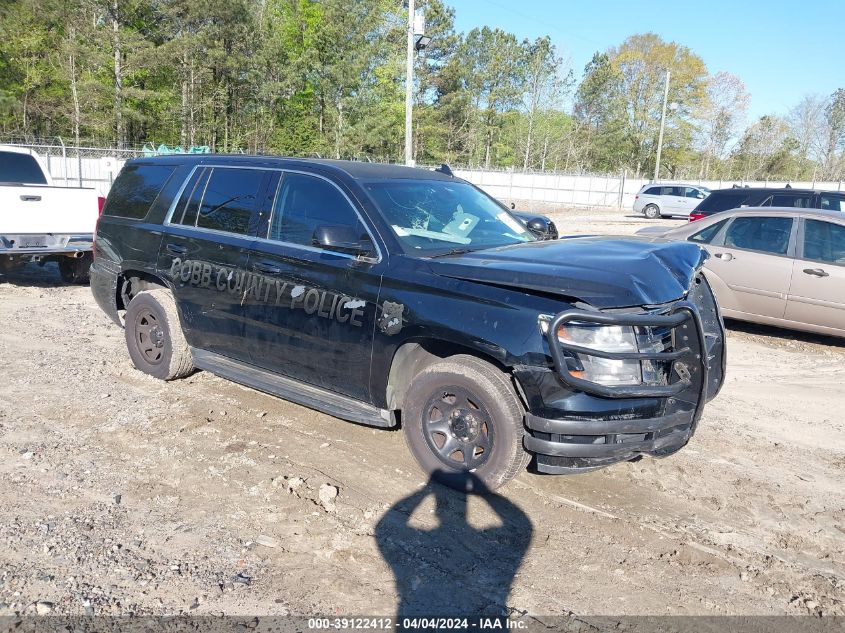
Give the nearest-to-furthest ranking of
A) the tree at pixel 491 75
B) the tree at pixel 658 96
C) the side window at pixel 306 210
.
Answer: the side window at pixel 306 210 < the tree at pixel 491 75 < the tree at pixel 658 96

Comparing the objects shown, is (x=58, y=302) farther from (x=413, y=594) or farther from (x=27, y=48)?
(x=27, y=48)

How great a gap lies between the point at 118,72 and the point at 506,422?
4554 centimetres

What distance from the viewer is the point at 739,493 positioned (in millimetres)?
4152

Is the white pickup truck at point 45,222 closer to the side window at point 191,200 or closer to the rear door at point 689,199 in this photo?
the side window at point 191,200

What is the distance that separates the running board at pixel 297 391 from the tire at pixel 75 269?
20.3 ft

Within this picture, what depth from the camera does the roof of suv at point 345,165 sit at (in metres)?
4.75

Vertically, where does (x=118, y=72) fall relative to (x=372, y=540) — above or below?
above

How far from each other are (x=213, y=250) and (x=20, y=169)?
7610 mm

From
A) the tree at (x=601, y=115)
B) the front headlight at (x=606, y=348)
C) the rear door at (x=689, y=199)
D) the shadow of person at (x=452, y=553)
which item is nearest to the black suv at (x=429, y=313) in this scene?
the front headlight at (x=606, y=348)

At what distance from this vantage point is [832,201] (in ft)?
41.5

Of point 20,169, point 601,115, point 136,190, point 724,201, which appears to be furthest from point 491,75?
point 136,190

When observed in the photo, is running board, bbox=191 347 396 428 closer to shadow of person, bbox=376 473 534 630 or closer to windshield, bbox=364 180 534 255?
shadow of person, bbox=376 473 534 630

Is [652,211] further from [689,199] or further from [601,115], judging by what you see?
[601,115]

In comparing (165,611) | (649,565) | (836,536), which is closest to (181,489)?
(165,611)
